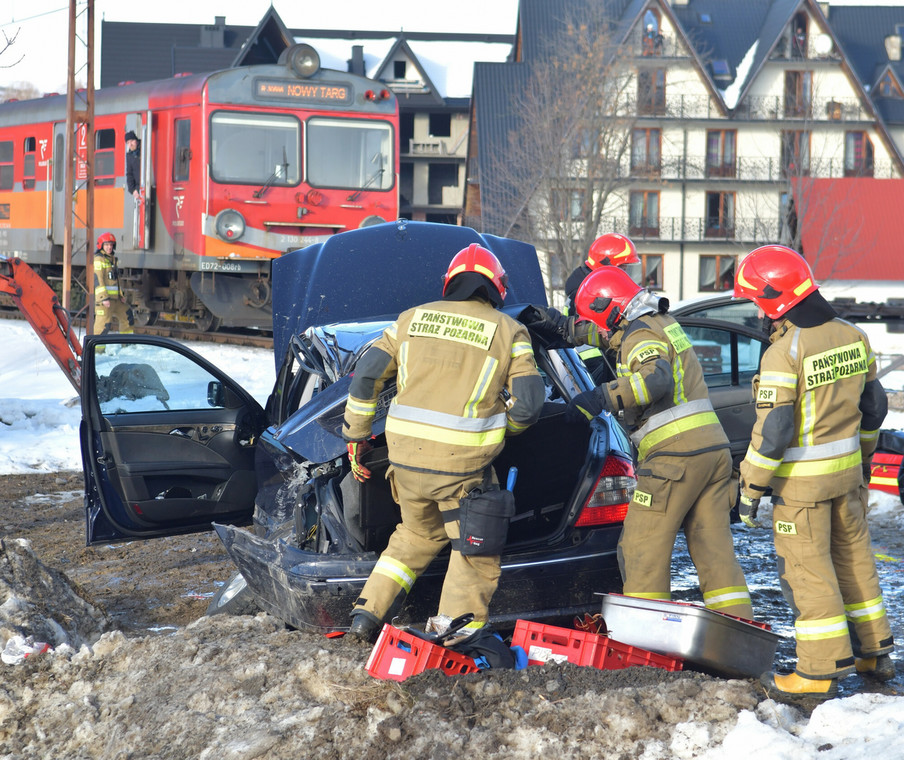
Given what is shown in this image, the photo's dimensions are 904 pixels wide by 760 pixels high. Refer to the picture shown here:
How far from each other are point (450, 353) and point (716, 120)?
39.1 metres

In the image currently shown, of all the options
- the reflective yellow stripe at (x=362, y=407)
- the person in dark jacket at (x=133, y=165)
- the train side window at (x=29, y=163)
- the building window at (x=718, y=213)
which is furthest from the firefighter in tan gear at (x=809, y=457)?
the building window at (x=718, y=213)

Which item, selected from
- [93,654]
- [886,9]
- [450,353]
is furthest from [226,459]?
[886,9]

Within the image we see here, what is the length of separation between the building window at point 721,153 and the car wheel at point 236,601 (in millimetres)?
38015

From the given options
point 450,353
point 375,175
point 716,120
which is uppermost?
point 716,120

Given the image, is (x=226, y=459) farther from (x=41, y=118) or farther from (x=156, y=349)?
(x=41, y=118)

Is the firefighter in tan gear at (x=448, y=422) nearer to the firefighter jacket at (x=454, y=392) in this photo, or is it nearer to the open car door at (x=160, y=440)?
the firefighter jacket at (x=454, y=392)

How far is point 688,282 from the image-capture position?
40500 mm

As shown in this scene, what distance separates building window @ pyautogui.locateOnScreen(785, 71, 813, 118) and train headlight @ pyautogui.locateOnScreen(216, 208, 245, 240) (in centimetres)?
3032

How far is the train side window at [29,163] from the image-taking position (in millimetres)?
17469

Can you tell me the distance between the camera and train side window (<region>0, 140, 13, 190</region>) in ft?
59.3

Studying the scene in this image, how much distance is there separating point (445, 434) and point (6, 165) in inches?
647

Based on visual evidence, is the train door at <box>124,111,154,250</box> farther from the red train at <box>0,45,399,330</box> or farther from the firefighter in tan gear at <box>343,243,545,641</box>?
the firefighter in tan gear at <box>343,243,545,641</box>

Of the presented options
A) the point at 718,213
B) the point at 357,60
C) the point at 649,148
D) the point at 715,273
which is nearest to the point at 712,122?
the point at 649,148

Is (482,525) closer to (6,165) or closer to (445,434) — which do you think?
(445,434)
